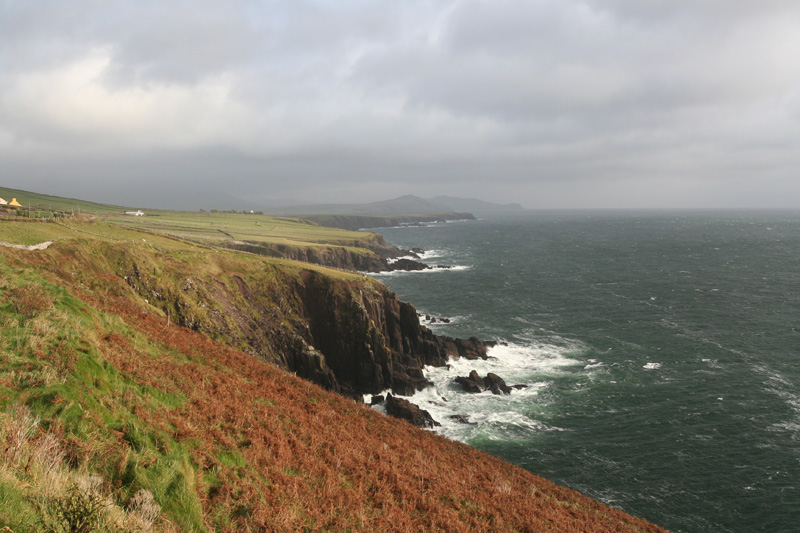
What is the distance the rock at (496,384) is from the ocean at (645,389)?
3.48 feet

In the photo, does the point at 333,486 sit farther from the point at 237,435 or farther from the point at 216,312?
the point at 216,312

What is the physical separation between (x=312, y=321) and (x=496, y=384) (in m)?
23.1

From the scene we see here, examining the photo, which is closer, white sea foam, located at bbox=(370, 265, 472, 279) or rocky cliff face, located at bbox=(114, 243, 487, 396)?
rocky cliff face, located at bbox=(114, 243, 487, 396)

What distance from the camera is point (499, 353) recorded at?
2350 inches

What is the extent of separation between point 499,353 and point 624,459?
25.2 meters

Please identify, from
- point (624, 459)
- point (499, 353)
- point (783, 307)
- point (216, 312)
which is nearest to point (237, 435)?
point (216, 312)

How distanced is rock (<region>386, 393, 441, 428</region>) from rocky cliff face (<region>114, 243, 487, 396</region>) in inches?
242

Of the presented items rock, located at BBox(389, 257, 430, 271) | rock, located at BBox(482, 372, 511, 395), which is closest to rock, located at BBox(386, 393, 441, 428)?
rock, located at BBox(482, 372, 511, 395)

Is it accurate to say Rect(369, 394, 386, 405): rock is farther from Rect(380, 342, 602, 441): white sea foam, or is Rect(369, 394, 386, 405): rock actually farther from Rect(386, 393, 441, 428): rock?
Rect(380, 342, 602, 441): white sea foam

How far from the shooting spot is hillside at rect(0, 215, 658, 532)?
994 centimetres

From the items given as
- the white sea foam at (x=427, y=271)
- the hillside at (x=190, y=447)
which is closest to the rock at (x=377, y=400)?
the hillside at (x=190, y=447)

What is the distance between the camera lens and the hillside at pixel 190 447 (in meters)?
9.94

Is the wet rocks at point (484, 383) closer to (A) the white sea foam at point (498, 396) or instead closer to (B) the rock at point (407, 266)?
(A) the white sea foam at point (498, 396)

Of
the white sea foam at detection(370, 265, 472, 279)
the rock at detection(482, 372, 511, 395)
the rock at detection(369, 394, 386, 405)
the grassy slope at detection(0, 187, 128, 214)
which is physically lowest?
the rock at detection(369, 394, 386, 405)
